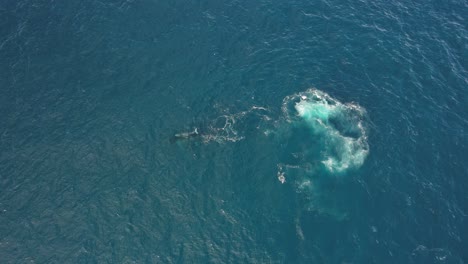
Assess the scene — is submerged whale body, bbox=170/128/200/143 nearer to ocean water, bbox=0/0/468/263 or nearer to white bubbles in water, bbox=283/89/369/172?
ocean water, bbox=0/0/468/263

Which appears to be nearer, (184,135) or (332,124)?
(184,135)

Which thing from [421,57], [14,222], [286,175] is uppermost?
[421,57]

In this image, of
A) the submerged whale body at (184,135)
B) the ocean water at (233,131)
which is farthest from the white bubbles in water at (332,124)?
the submerged whale body at (184,135)

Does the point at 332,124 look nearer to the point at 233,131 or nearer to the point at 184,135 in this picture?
the point at 233,131

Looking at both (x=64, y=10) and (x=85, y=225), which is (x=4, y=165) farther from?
(x=64, y=10)

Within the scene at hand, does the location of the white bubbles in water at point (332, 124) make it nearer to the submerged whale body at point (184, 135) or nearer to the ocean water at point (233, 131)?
the ocean water at point (233, 131)

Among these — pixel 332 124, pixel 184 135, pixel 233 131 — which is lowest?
pixel 184 135

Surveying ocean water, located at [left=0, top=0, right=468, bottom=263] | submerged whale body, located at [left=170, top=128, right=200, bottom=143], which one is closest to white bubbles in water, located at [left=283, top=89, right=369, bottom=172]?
ocean water, located at [left=0, top=0, right=468, bottom=263]

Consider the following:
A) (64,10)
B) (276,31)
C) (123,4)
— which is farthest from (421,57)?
(64,10)

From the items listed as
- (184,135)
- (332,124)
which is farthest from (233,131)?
(332,124)
